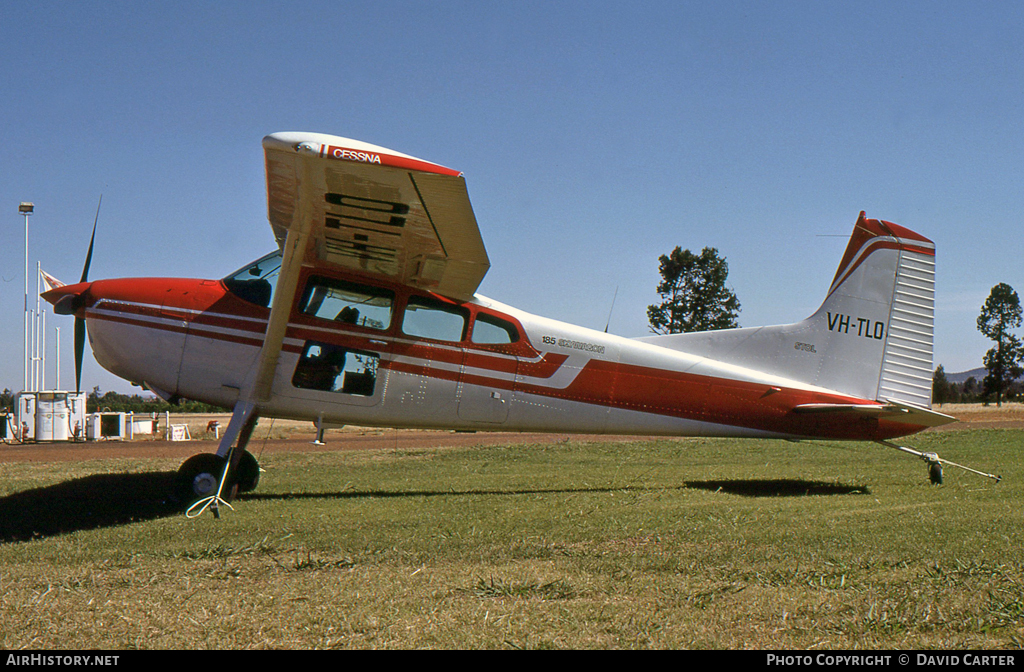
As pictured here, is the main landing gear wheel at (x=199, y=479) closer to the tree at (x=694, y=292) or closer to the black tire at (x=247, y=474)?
the black tire at (x=247, y=474)

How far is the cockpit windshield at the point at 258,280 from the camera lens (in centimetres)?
776

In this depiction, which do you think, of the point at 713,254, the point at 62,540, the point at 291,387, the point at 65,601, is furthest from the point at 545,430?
the point at 713,254

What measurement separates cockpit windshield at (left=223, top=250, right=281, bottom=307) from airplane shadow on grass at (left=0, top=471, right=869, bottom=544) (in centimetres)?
218

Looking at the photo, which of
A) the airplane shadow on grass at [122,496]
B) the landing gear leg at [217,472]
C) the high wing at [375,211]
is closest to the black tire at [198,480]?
the landing gear leg at [217,472]

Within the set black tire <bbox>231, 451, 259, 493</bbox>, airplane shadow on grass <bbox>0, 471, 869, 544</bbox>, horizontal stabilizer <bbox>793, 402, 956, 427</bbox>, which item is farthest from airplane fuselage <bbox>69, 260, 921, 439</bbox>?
black tire <bbox>231, 451, 259, 493</bbox>

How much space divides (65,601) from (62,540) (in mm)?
2019

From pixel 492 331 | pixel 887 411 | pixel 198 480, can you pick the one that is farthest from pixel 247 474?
pixel 887 411

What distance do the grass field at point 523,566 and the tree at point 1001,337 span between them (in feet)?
318

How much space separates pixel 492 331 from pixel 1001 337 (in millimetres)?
104999

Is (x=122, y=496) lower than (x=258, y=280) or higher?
lower

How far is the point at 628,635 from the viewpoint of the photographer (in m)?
3.14

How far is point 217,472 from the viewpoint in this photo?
721cm

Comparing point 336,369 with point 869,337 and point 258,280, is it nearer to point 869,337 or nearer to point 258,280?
point 258,280
